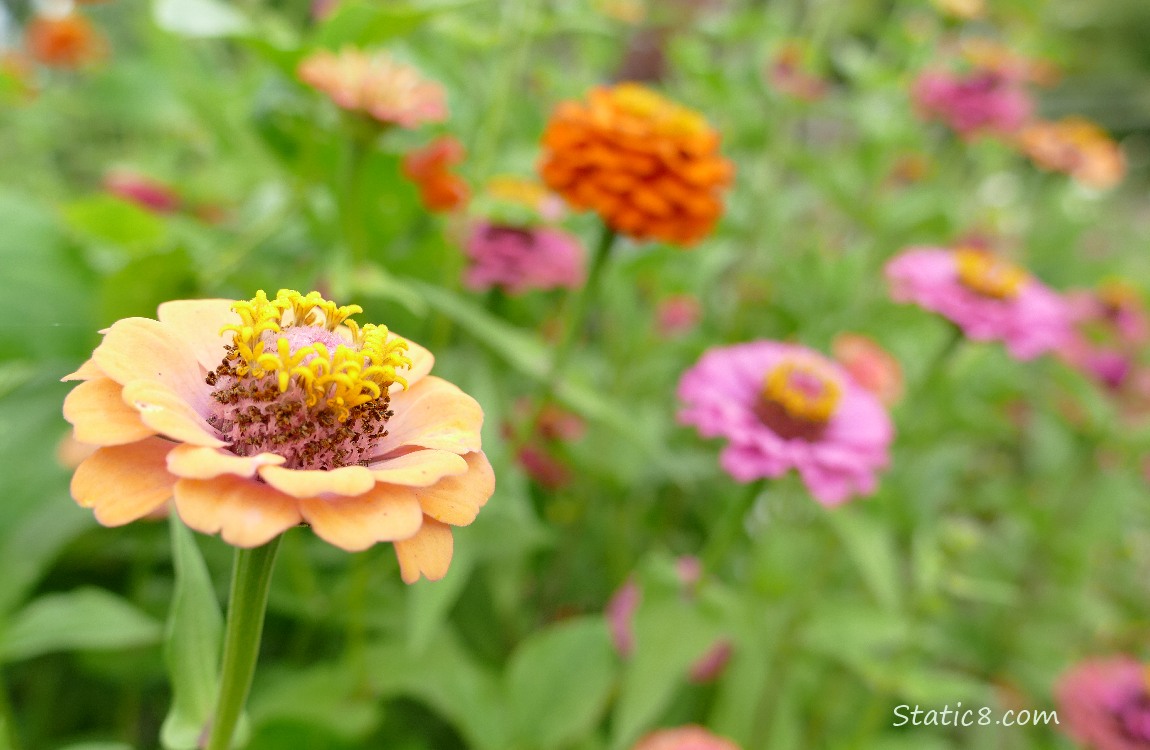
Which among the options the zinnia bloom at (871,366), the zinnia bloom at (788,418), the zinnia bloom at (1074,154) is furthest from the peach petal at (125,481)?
the zinnia bloom at (1074,154)

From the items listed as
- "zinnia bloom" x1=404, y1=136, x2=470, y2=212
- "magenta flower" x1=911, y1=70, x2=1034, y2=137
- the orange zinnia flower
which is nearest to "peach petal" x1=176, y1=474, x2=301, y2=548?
the orange zinnia flower

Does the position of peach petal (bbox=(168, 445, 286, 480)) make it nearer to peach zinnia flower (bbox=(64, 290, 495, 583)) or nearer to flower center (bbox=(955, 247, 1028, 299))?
peach zinnia flower (bbox=(64, 290, 495, 583))

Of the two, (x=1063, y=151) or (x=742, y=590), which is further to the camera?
(x=1063, y=151)

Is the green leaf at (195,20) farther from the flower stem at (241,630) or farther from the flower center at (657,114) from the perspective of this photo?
the flower stem at (241,630)

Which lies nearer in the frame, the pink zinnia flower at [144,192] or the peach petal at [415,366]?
the peach petal at [415,366]

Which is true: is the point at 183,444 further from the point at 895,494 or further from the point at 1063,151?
the point at 1063,151

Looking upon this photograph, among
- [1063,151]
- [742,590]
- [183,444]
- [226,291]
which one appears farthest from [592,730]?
[1063,151]

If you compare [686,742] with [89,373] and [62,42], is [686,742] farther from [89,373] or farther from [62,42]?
[62,42]
